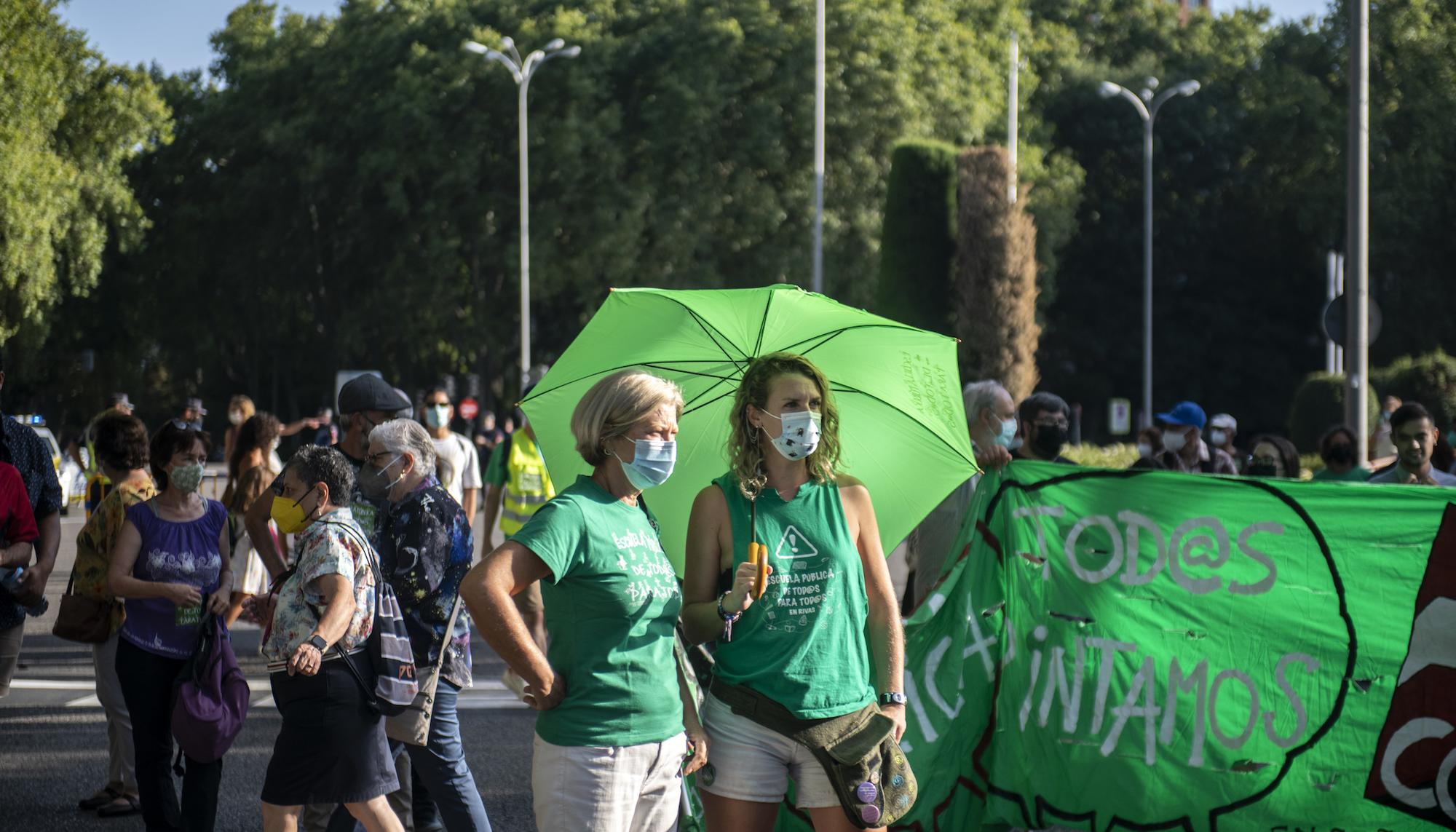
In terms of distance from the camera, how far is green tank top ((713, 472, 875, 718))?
3912mm

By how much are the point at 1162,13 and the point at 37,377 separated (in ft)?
121

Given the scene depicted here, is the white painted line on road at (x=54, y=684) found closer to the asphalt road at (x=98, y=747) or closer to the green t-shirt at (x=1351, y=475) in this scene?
the asphalt road at (x=98, y=747)

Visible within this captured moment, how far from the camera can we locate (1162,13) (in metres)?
55.1

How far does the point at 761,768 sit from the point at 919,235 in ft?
117

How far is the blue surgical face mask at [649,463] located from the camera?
147 inches

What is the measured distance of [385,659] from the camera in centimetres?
500

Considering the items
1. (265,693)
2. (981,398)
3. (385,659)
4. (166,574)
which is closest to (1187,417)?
(981,398)

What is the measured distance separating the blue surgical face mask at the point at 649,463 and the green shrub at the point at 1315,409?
91.3 ft

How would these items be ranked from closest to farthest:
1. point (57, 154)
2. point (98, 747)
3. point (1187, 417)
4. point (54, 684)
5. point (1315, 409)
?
point (98, 747)
point (54, 684)
point (1187, 417)
point (1315, 409)
point (57, 154)

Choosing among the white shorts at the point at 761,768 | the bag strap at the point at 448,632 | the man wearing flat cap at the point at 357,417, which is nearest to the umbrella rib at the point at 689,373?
the bag strap at the point at 448,632

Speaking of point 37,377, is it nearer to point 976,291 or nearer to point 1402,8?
point 976,291

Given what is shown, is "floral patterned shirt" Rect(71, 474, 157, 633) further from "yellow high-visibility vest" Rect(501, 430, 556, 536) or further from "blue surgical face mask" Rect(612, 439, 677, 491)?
"yellow high-visibility vest" Rect(501, 430, 556, 536)

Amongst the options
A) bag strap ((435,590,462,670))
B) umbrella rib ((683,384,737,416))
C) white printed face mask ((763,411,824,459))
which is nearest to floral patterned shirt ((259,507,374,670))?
bag strap ((435,590,462,670))

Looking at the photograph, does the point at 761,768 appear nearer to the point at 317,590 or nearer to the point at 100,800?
the point at 317,590
